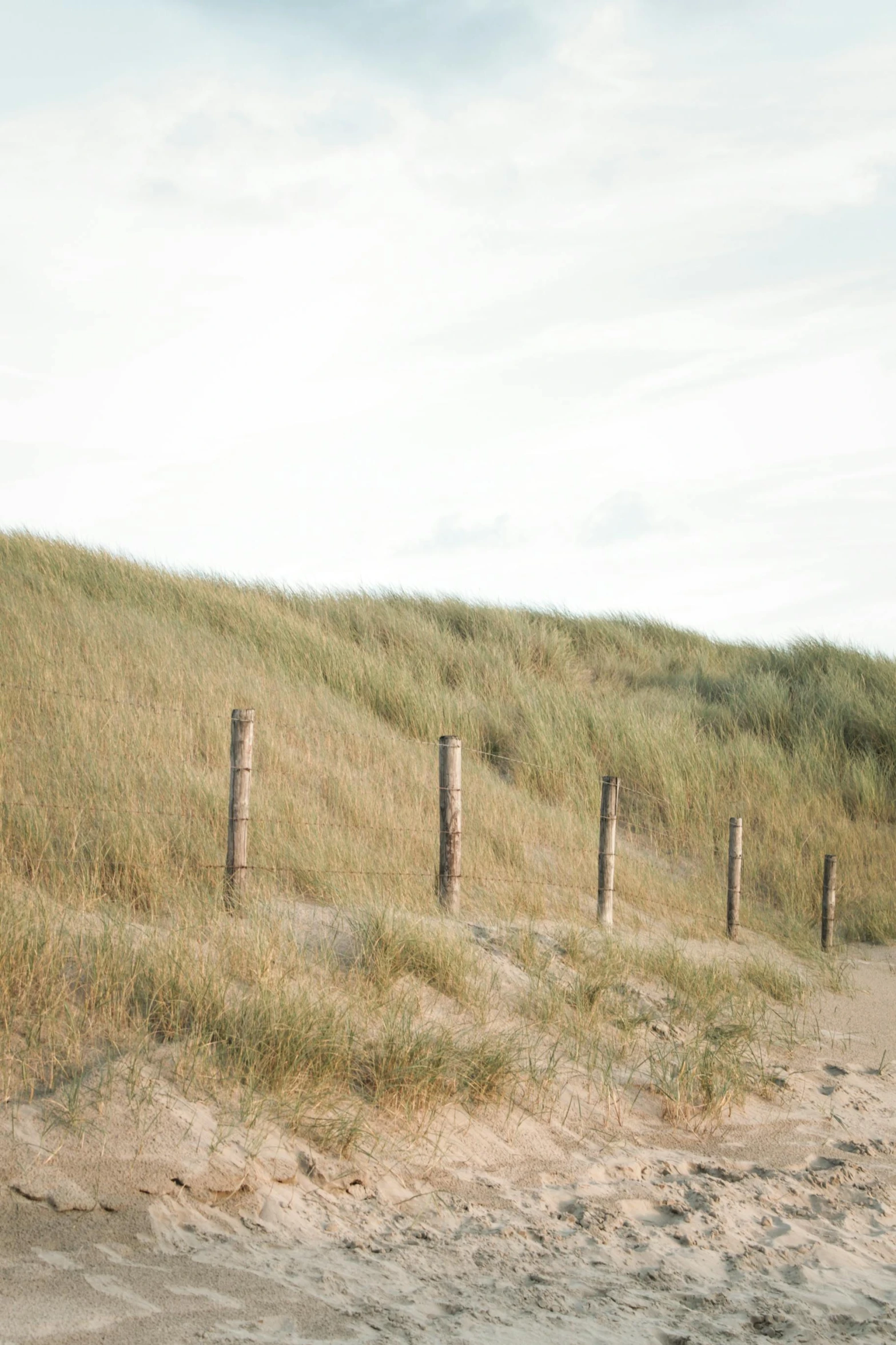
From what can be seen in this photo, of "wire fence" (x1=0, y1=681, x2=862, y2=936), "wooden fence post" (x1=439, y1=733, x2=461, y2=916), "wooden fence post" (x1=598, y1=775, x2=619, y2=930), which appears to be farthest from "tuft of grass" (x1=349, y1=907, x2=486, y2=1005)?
"wooden fence post" (x1=598, y1=775, x2=619, y2=930)

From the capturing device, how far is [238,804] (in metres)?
7.37

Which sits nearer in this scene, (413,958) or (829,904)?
(413,958)

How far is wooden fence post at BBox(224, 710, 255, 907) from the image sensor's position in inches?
285

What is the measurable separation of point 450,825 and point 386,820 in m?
1.40

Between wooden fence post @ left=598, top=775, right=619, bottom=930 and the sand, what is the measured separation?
13.5 feet

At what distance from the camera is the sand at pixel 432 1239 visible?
10.3 ft

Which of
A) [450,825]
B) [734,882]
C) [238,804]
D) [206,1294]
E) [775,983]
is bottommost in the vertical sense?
[775,983]

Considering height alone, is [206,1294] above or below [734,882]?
below

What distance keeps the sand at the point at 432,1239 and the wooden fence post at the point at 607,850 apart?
4.12 m

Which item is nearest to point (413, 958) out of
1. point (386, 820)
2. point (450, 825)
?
point (450, 825)

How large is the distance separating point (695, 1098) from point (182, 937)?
2.62 metres

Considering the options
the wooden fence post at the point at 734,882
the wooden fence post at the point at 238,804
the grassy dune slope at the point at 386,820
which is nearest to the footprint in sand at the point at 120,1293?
the grassy dune slope at the point at 386,820

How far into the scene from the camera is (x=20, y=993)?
4.50 meters

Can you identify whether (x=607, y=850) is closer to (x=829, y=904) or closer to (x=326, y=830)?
(x=326, y=830)
